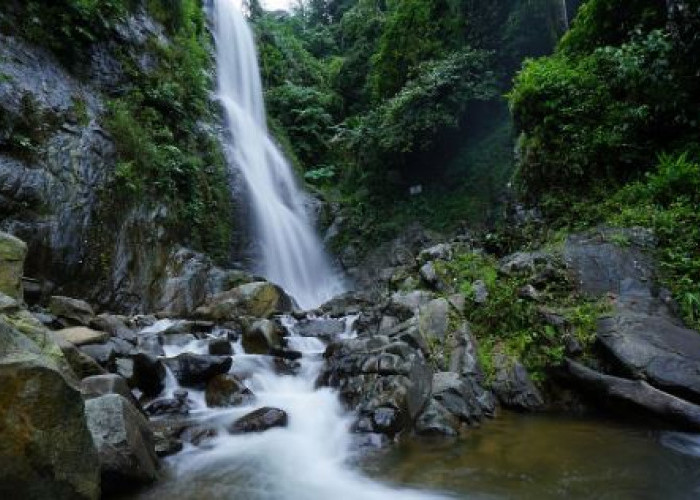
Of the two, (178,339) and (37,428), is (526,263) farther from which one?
(37,428)

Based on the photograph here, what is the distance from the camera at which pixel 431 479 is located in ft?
14.7

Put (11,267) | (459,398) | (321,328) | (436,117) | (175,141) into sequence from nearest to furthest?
(11,267) → (459,398) → (321,328) → (175,141) → (436,117)

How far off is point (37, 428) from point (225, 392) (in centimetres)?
324

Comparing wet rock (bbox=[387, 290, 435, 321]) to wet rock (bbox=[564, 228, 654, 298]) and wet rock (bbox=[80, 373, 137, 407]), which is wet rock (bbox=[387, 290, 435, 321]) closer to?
wet rock (bbox=[564, 228, 654, 298])

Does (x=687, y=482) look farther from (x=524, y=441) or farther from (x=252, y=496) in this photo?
(x=252, y=496)

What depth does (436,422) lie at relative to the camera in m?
5.49

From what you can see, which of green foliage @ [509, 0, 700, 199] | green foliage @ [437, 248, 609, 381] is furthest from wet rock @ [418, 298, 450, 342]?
green foliage @ [509, 0, 700, 199]

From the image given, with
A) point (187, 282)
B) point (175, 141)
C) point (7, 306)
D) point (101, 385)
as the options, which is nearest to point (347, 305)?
point (187, 282)

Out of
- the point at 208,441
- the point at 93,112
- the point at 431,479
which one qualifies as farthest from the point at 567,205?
the point at 93,112

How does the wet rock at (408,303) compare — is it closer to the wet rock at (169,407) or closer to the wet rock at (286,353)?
the wet rock at (286,353)

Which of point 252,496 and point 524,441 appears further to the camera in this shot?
point 524,441

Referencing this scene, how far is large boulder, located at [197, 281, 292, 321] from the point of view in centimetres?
992

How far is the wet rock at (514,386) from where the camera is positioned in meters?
6.14

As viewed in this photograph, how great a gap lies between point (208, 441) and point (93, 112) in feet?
26.7
